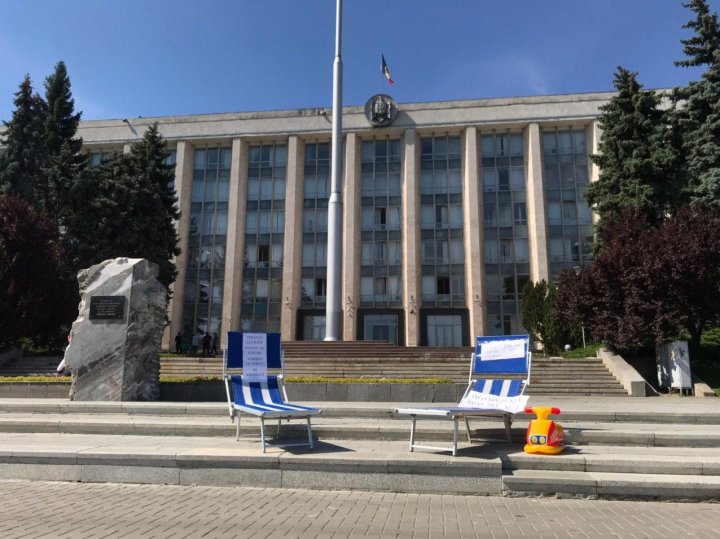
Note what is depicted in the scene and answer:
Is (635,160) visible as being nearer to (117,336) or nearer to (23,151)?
(117,336)

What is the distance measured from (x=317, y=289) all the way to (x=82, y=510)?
36.4 metres

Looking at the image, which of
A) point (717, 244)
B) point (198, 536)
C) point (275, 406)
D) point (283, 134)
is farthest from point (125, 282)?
point (283, 134)

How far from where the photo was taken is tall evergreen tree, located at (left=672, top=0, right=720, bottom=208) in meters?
23.1

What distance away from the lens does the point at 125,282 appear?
12203 millimetres

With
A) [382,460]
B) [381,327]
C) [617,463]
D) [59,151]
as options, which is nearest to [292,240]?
[381,327]

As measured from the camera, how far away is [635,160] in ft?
80.9

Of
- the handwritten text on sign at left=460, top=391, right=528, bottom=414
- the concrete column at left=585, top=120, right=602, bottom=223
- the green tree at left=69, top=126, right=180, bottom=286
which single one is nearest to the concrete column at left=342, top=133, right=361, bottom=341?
the green tree at left=69, top=126, right=180, bottom=286

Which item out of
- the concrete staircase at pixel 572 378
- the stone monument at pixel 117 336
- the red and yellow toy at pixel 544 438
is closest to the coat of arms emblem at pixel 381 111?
the concrete staircase at pixel 572 378

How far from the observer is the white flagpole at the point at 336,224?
28688 millimetres

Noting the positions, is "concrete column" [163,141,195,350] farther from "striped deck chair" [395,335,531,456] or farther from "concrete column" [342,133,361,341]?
"striped deck chair" [395,335,531,456]

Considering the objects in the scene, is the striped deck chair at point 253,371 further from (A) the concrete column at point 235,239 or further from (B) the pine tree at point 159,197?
(A) the concrete column at point 235,239

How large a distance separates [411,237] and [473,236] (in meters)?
4.71

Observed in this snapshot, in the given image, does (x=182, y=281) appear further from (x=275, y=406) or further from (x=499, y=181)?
(x=275, y=406)

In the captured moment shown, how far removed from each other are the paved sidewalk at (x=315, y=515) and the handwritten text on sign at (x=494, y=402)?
125 cm
